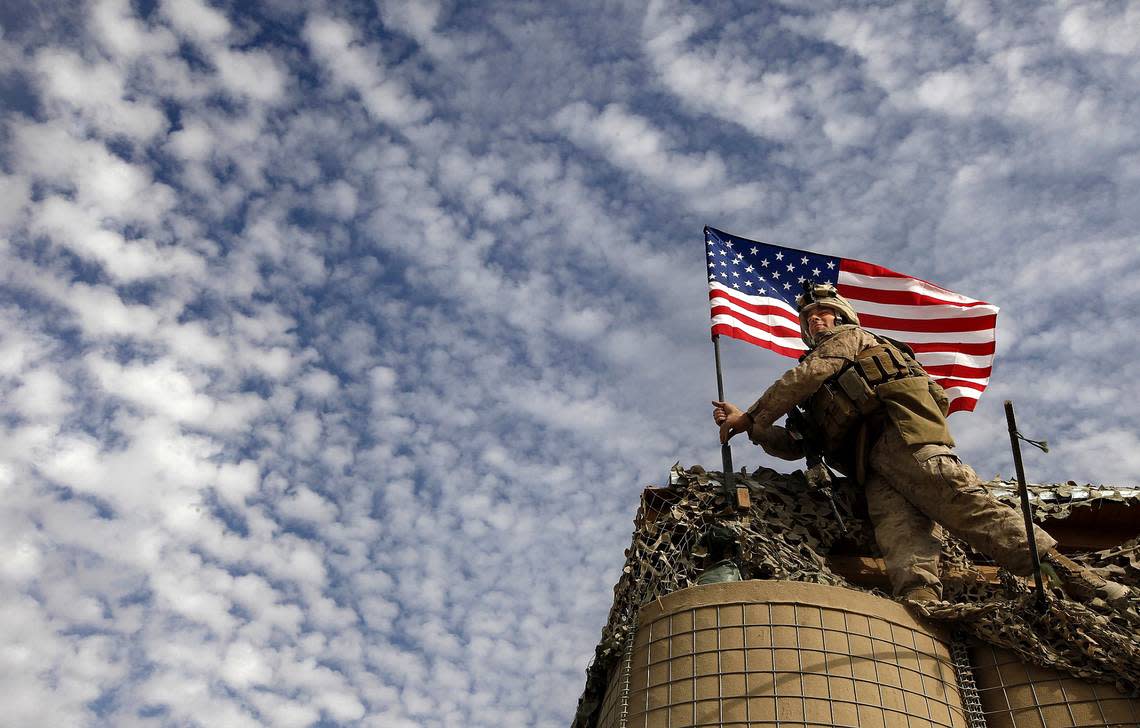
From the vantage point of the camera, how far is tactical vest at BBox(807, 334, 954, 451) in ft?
29.8

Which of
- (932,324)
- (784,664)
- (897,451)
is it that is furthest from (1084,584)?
(932,324)

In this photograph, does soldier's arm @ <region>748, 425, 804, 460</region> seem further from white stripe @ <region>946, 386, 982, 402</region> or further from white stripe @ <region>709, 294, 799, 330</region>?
white stripe @ <region>946, 386, 982, 402</region>

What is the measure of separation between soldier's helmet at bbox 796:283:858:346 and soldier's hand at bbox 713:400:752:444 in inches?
47.5

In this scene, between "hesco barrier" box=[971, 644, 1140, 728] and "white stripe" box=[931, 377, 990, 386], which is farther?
"white stripe" box=[931, 377, 990, 386]

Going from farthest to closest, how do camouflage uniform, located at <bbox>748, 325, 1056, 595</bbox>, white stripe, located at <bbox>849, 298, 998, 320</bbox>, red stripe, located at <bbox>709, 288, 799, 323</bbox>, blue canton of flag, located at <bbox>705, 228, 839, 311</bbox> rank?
blue canton of flag, located at <bbox>705, 228, 839, 311</bbox>
red stripe, located at <bbox>709, 288, 799, 323</bbox>
white stripe, located at <bbox>849, 298, 998, 320</bbox>
camouflage uniform, located at <bbox>748, 325, 1056, 595</bbox>

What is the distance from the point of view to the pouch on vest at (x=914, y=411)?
9.00 meters

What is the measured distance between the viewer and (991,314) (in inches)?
483

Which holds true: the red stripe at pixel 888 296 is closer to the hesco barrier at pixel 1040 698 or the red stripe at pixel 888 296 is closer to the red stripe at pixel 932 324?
the red stripe at pixel 932 324

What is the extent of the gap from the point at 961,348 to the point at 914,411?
3.54m

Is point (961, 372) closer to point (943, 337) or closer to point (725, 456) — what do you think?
point (943, 337)

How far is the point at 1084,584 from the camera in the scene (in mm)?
8211

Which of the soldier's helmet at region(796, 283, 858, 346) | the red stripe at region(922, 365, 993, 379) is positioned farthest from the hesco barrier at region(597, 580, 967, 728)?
the red stripe at region(922, 365, 993, 379)

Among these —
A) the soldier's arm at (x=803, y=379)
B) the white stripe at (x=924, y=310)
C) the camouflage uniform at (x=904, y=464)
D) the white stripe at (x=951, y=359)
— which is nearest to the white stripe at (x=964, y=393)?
the white stripe at (x=951, y=359)

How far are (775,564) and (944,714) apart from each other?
1.72 meters
